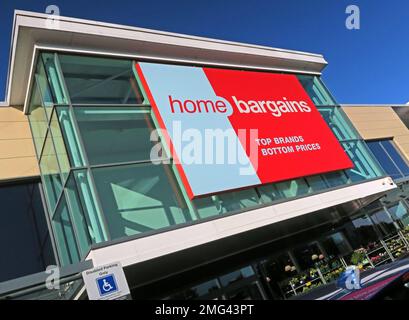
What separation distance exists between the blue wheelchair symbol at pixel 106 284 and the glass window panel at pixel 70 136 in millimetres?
3081

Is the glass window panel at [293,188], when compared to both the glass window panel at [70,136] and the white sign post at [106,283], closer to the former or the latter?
the glass window panel at [70,136]

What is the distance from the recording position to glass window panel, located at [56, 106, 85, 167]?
8480mm

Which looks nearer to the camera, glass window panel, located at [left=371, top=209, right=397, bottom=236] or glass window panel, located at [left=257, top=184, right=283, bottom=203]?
glass window panel, located at [left=257, top=184, right=283, bottom=203]

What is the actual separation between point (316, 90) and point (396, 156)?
9.18 m

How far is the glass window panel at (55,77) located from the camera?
921 cm

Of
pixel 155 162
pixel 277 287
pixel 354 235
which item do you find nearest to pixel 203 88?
pixel 155 162

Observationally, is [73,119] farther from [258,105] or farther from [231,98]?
[258,105]

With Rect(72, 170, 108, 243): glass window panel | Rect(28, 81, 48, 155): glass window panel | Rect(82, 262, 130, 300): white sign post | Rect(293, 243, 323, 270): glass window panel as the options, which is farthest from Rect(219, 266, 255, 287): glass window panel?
Rect(28, 81, 48, 155): glass window panel

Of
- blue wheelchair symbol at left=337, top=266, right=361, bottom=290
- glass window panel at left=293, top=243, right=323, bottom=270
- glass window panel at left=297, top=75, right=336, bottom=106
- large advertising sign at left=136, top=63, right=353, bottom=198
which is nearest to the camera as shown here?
blue wheelchair symbol at left=337, top=266, right=361, bottom=290

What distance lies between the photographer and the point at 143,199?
8875 millimetres

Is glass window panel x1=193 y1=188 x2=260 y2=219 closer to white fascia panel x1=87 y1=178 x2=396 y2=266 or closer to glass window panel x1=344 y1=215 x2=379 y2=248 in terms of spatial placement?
white fascia panel x1=87 y1=178 x2=396 y2=266

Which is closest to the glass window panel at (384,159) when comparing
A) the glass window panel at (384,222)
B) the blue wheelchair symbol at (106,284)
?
the glass window panel at (384,222)

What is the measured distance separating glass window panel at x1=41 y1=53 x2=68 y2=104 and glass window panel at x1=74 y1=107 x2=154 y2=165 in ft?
1.55

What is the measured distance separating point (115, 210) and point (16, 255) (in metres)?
3.21
